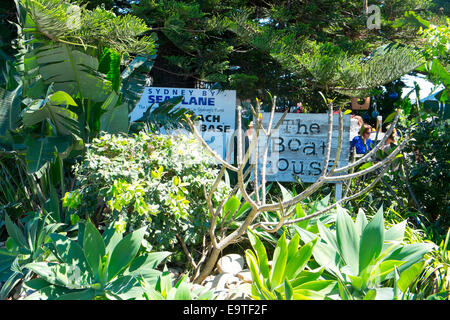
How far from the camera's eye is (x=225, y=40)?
6543mm

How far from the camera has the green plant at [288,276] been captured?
242 centimetres

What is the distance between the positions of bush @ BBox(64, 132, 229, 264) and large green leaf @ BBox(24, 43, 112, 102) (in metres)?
0.92

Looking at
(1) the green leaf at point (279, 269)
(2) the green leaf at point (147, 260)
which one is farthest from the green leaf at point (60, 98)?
(1) the green leaf at point (279, 269)

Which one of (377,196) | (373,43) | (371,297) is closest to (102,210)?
(371,297)

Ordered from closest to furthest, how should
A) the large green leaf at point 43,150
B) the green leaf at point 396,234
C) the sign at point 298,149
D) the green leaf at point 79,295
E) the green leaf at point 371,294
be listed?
the green leaf at point 371,294
the green leaf at point 79,295
the green leaf at point 396,234
the large green leaf at point 43,150
the sign at point 298,149

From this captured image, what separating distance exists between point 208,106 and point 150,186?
11.2 ft

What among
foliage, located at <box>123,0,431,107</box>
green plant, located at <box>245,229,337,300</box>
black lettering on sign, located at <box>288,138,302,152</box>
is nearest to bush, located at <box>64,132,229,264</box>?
green plant, located at <box>245,229,337,300</box>

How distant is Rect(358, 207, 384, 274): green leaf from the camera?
269cm

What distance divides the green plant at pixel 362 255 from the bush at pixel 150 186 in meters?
1.03

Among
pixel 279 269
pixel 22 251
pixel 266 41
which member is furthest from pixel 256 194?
pixel 266 41

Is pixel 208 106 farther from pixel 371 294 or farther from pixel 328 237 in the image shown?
pixel 371 294

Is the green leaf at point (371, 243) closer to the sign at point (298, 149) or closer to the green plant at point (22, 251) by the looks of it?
the sign at point (298, 149)
